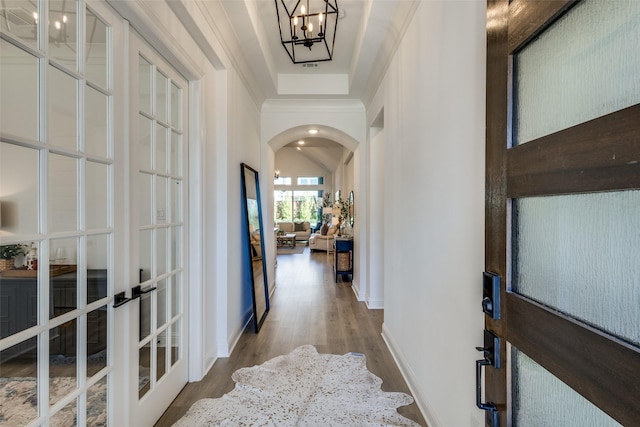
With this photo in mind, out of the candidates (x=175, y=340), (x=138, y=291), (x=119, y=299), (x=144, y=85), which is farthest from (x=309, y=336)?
(x=144, y=85)

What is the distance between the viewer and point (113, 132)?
1.56 meters

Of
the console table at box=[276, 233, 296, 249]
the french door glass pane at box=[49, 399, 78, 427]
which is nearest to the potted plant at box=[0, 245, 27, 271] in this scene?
the french door glass pane at box=[49, 399, 78, 427]

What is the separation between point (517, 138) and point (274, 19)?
305cm

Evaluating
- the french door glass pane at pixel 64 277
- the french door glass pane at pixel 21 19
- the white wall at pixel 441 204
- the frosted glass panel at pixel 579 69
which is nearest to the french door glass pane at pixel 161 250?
the french door glass pane at pixel 64 277

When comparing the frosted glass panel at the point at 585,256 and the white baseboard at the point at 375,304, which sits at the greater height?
the frosted glass panel at the point at 585,256

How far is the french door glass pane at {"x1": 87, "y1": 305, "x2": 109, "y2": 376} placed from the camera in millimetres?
1423

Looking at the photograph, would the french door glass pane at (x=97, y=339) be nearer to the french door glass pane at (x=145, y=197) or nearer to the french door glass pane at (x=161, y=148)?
the french door glass pane at (x=145, y=197)

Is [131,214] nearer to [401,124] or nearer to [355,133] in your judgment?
[401,124]

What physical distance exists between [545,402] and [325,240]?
30.6 feet

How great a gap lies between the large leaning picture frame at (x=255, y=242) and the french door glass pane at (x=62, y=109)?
7.28 feet

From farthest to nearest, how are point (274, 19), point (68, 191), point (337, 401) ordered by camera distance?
point (274, 19) → point (337, 401) → point (68, 191)

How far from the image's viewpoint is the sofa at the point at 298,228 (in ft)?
42.1

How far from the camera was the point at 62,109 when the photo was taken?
126 cm

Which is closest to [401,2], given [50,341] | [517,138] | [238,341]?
[517,138]
